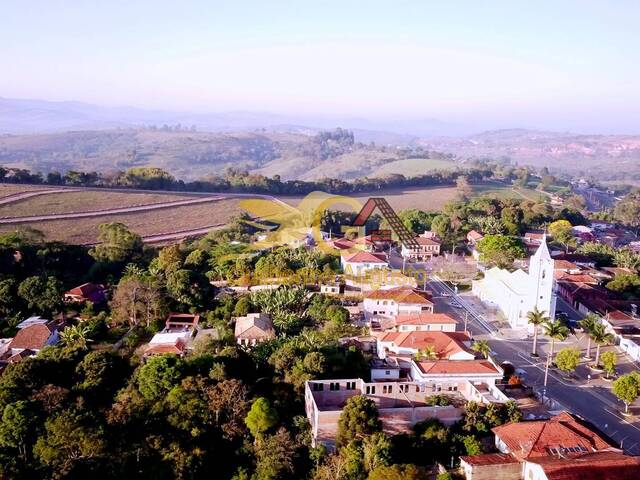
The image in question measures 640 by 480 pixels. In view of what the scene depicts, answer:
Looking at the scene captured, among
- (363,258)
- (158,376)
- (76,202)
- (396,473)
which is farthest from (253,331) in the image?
(76,202)

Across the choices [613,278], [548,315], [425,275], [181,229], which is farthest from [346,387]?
[181,229]

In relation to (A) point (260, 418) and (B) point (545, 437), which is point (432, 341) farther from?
(A) point (260, 418)

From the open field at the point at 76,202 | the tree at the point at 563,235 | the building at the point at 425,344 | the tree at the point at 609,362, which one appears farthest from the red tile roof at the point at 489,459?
the open field at the point at 76,202

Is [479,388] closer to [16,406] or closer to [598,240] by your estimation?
[16,406]

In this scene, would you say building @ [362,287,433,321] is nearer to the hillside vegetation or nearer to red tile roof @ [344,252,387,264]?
red tile roof @ [344,252,387,264]

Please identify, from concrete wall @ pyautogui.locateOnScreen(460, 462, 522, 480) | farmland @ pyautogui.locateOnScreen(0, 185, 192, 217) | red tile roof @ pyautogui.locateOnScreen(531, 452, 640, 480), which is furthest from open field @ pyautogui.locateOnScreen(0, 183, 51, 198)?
red tile roof @ pyautogui.locateOnScreen(531, 452, 640, 480)

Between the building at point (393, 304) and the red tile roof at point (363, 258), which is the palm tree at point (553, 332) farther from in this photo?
the red tile roof at point (363, 258)
